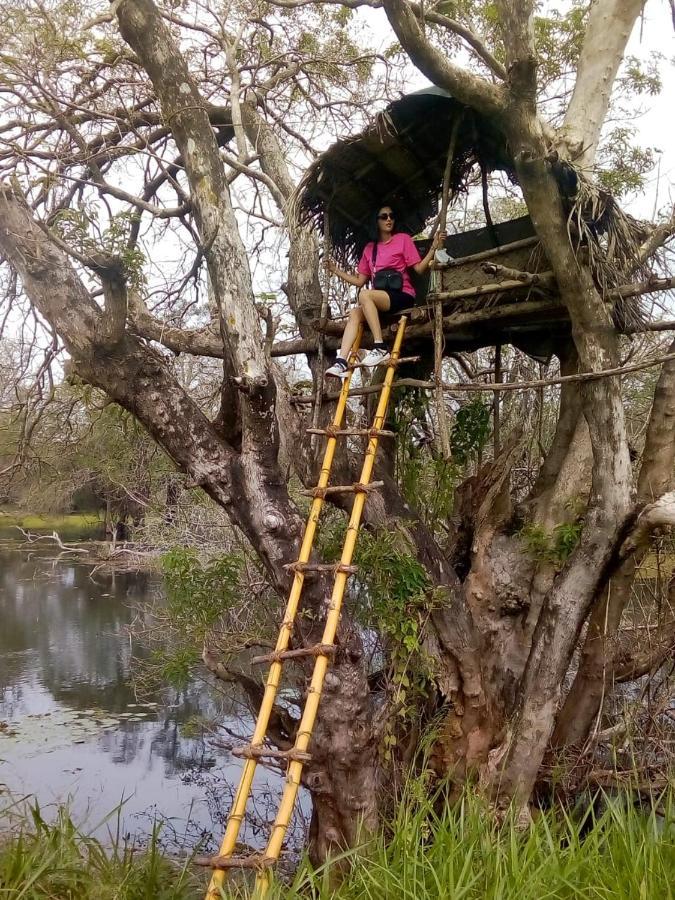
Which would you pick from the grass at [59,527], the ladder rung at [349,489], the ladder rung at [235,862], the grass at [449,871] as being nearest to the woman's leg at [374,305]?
the ladder rung at [349,489]

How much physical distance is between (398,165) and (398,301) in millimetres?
955

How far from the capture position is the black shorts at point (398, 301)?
4.15 m

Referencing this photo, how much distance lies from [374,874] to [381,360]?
2.45m

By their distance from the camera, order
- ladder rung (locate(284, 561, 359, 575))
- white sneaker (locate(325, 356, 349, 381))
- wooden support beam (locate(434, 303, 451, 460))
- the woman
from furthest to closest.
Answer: the woman, white sneaker (locate(325, 356, 349, 381)), wooden support beam (locate(434, 303, 451, 460)), ladder rung (locate(284, 561, 359, 575))

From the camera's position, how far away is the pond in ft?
18.9

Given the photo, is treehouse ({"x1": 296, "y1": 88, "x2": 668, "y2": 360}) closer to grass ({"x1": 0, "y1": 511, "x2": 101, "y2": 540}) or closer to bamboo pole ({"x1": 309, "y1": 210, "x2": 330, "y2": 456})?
bamboo pole ({"x1": 309, "y1": 210, "x2": 330, "y2": 456})

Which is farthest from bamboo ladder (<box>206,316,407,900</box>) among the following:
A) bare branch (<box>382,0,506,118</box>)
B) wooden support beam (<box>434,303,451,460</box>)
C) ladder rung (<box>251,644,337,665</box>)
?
bare branch (<box>382,0,506,118</box>)

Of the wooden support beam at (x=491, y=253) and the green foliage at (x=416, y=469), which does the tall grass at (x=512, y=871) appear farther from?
the wooden support beam at (x=491, y=253)

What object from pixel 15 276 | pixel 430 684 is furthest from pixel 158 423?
pixel 430 684

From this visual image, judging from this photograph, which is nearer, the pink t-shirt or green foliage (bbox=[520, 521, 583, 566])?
green foliage (bbox=[520, 521, 583, 566])

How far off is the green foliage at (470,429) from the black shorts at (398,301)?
3.40ft

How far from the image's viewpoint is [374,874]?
8.39 ft

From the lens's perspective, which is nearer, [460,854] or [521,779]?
[460,854]

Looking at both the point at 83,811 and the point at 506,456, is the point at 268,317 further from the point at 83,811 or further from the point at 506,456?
the point at 83,811
